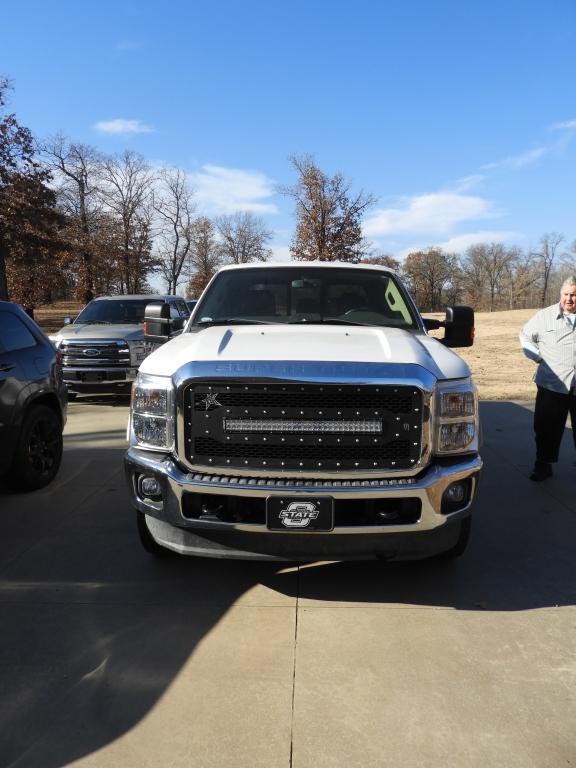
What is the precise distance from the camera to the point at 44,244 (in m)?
26.8

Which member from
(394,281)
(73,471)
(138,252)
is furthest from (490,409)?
(138,252)

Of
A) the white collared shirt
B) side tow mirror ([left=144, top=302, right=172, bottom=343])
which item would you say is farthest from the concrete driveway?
side tow mirror ([left=144, top=302, right=172, bottom=343])

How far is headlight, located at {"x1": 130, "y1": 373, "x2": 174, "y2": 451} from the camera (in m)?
3.08

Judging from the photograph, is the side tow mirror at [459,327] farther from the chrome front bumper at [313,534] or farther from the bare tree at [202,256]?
the bare tree at [202,256]

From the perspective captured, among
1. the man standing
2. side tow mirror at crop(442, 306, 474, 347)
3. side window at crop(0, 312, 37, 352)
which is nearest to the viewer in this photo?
side tow mirror at crop(442, 306, 474, 347)

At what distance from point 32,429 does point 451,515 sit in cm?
387

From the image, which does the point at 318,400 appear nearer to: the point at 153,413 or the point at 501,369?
the point at 153,413

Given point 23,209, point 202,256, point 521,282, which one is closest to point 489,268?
point 521,282

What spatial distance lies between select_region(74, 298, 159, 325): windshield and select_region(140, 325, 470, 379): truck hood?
7.39 meters

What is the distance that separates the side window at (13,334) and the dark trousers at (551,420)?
488 cm

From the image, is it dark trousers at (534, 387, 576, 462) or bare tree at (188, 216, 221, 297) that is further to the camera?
bare tree at (188, 216, 221, 297)

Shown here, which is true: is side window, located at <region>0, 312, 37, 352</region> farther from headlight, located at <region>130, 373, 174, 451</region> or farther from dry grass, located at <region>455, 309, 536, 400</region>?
dry grass, located at <region>455, 309, 536, 400</region>

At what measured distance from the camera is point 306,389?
2953mm

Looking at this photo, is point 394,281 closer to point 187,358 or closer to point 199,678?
point 187,358
